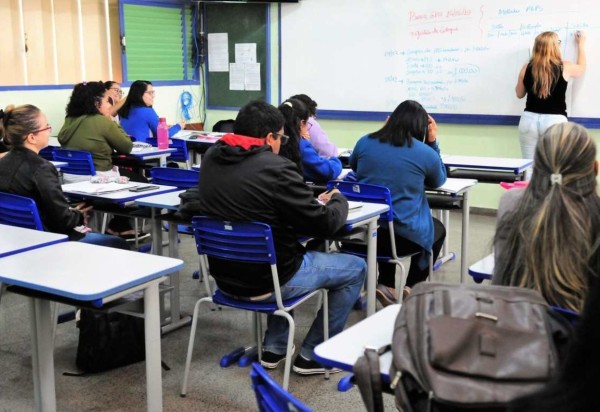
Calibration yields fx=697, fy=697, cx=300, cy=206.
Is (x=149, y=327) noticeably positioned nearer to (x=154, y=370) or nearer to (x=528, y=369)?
(x=154, y=370)

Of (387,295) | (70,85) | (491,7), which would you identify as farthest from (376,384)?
(70,85)

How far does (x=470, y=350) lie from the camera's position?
54.9 inches

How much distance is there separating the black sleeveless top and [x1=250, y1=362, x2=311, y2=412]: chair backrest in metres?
4.97

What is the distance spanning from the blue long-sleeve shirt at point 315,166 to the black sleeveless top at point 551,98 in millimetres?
2410

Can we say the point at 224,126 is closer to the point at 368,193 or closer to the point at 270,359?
the point at 368,193

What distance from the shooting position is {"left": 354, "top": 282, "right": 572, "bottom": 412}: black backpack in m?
1.38

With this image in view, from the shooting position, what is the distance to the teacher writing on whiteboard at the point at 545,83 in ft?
18.4

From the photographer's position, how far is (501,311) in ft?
4.86

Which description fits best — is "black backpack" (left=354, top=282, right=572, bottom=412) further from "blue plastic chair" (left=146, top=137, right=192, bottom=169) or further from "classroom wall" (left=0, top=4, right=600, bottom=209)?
"classroom wall" (left=0, top=4, right=600, bottom=209)

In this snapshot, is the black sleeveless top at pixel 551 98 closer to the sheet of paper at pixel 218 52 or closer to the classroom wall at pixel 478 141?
the classroom wall at pixel 478 141

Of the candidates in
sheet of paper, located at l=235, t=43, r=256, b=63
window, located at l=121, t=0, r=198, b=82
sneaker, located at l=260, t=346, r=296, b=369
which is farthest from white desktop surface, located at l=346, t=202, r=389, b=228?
sheet of paper, located at l=235, t=43, r=256, b=63

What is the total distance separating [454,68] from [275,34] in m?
2.13

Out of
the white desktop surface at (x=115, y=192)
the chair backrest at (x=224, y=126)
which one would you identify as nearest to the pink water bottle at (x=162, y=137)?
the chair backrest at (x=224, y=126)

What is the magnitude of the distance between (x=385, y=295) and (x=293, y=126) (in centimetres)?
106
